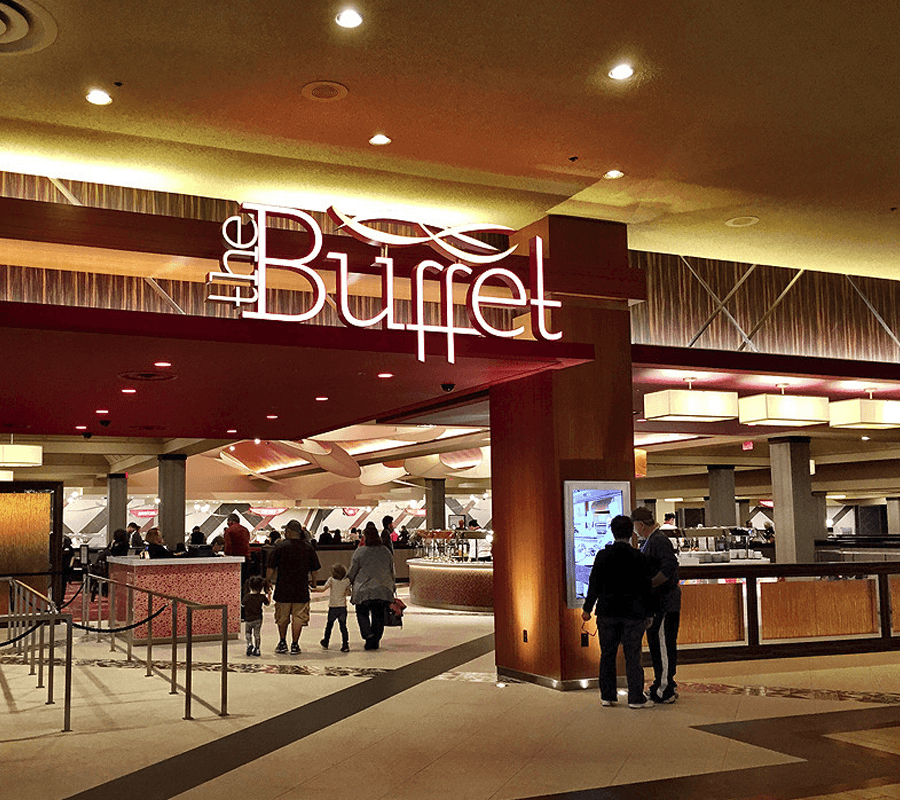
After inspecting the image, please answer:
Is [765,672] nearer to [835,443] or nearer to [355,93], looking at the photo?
[355,93]

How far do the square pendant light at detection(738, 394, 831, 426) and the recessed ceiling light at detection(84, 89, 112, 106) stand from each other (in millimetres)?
8917

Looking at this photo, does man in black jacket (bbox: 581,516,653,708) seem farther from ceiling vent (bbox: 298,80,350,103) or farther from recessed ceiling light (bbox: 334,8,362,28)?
recessed ceiling light (bbox: 334,8,362,28)

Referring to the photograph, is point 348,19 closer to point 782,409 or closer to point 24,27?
point 24,27

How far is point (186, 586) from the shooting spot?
13250 mm

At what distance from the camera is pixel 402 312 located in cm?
1004

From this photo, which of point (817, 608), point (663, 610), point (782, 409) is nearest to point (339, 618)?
point (663, 610)

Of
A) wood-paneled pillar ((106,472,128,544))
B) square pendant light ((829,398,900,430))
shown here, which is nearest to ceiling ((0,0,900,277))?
Answer: square pendant light ((829,398,900,430))

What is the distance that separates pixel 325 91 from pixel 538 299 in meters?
2.66

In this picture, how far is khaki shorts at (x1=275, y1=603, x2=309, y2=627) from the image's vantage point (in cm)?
1177

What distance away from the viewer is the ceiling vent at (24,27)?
5545mm

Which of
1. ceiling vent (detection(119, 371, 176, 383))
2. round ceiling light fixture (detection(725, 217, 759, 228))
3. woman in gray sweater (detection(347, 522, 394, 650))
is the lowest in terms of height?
woman in gray sweater (detection(347, 522, 394, 650))

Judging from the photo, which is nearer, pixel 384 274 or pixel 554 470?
pixel 384 274

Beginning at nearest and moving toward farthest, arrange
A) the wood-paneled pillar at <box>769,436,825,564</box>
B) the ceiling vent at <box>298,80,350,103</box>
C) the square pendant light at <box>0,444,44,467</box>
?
the ceiling vent at <box>298,80,350,103</box>
the square pendant light at <box>0,444,44,467</box>
the wood-paneled pillar at <box>769,436,825,564</box>

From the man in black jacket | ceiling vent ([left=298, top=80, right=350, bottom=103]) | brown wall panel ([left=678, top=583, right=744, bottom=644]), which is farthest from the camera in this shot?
brown wall panel ([left=678, top=583, right=744, bottom=644])
